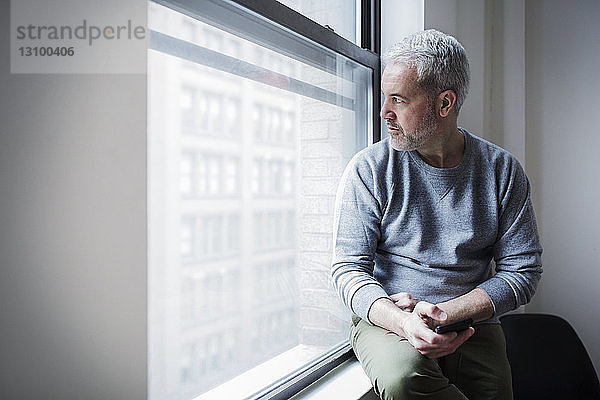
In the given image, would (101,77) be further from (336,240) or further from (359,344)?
(359,344)

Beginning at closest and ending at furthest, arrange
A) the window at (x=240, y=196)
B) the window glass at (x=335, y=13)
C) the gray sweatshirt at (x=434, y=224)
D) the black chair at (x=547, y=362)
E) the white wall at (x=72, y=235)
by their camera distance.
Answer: the white wall at (x=72, y=235), the window at (x=240, y=196), the gray sweatshirt at (x=434, y=224), the window glass at (x=335, y=13), the black chair at (x=547, y=362)

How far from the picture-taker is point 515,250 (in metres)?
1.61

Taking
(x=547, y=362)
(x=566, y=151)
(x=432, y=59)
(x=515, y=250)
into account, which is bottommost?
(x=547, y=362)

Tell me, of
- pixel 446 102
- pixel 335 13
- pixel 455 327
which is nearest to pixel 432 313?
pixel 455 327

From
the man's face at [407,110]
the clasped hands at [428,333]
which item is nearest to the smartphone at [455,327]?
the clasped hands at [428,333]

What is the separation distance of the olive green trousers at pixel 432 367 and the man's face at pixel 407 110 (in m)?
0.51

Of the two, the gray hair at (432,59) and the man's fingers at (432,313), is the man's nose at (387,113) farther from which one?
the man's fingers at (432,313)

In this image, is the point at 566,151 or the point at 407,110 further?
the point at 566,151

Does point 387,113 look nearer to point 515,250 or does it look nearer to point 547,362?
point 515,250

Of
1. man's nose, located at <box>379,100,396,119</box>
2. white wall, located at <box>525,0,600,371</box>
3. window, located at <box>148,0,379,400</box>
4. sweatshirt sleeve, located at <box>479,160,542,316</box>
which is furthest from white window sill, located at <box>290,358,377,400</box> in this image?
white wall, located at <box>525,0,600,371</box>

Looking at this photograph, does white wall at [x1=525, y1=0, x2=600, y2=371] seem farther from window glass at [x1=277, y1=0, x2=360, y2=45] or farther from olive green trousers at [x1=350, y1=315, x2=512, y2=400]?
olive green trousers at [x1=350, y1=315, x2=512, y2=400]

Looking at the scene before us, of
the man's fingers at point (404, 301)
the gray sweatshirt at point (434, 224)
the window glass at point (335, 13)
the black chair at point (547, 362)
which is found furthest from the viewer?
the black chair at point (547, 362)

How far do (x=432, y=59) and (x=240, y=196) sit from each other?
61 cm

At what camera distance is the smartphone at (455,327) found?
136 centimetres
